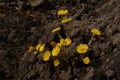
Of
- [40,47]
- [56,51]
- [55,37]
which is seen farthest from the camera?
[55,37]

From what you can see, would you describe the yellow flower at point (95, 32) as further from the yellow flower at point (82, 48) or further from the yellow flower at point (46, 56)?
the yellow flower at point (46, 56)

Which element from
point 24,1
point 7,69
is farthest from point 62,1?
point 7,69

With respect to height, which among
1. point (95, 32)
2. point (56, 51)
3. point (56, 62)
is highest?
point (95, 32)

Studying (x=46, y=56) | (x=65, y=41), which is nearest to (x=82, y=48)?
(x=65, y=41)

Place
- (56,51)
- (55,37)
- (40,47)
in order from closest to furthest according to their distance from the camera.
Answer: (56,51)
(40,47)
(55,37)

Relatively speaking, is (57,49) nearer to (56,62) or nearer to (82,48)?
(56,62)

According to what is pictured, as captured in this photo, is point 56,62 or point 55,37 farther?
point 55,37

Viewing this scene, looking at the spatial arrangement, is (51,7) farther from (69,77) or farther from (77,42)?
(69,77)

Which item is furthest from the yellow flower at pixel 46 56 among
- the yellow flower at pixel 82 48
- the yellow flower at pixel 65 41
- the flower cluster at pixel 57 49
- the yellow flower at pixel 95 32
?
the yellow flower at pixel 95 32

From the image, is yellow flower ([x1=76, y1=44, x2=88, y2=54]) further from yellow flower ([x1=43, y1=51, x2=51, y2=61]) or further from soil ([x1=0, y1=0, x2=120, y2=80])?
yellow flower ([x1=43, y1=51, x2=51, y2=61])
